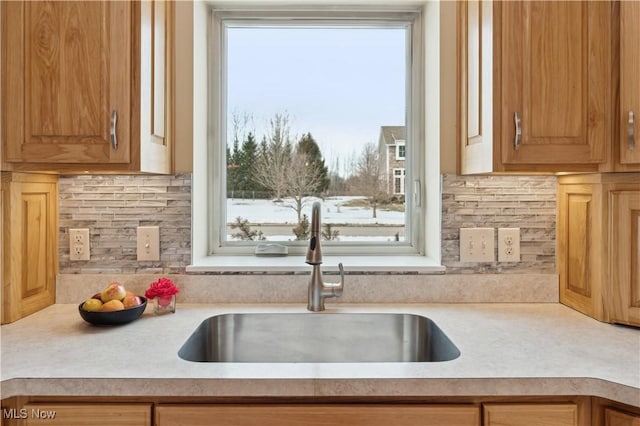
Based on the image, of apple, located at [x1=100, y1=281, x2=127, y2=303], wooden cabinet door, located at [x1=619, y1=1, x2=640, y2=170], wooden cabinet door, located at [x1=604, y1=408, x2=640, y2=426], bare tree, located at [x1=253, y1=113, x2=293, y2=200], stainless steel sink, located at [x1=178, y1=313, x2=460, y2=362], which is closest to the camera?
wooden cabinet door, located at [x1=604, y1=408, x2=640, y2=426]

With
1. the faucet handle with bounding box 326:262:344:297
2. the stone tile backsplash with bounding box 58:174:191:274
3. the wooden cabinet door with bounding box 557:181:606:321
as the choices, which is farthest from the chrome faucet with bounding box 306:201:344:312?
the wooden cabinet door with bounding box 557:181:606:321

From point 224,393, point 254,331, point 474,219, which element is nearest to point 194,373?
point 224,393

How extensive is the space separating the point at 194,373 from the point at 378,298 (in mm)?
823

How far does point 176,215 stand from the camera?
1.72m

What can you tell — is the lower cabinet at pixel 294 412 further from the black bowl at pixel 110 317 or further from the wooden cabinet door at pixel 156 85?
the wooden cabinet door at pixel 156 85

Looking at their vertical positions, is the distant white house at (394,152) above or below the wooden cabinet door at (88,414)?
Answer: above

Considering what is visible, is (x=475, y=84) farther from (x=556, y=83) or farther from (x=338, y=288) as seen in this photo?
(x=338, y=288)

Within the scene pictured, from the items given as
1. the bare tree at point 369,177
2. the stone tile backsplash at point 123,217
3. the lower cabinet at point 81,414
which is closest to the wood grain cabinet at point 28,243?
the stone tile backsplash at point 123,217

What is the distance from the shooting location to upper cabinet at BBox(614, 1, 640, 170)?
4.42 feet

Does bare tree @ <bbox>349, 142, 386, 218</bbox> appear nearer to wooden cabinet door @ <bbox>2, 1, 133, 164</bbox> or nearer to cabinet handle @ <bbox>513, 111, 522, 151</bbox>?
cabinet handle @ <bbox>513, 111, 522, 151</bbox>

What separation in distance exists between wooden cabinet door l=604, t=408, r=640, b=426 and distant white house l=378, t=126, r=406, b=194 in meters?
1.14

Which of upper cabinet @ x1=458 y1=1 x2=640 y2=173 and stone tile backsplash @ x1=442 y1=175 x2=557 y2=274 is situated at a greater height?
upper cabinet @ x1=458 y1=1 x2=640 y2=173

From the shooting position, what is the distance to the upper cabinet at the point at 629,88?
1349mm

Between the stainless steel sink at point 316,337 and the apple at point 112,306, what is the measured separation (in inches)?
12.5
